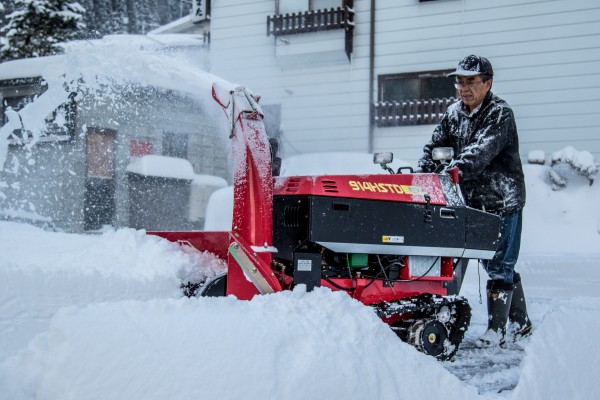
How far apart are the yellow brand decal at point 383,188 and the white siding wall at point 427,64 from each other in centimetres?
898

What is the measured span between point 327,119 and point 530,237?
5.62m

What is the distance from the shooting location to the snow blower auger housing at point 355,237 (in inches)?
163

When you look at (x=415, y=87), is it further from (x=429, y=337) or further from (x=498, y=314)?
(x=429, y=337)

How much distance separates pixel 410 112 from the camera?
13555mm

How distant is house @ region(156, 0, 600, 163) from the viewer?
1247 cm

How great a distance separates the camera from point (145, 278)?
183 inches

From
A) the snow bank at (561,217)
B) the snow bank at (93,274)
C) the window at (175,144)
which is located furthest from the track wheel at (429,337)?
the window at (175,144)

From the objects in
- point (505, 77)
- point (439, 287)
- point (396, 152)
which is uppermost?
point (505, 77)

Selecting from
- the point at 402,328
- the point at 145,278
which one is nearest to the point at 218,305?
the point at 145,278

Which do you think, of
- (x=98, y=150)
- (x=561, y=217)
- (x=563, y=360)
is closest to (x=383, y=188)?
(x=563, y=360)

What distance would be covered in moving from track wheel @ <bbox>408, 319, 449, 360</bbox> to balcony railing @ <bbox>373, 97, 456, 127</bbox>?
9.02 metres

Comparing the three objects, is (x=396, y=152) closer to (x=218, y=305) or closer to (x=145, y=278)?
(x=145, y=278)

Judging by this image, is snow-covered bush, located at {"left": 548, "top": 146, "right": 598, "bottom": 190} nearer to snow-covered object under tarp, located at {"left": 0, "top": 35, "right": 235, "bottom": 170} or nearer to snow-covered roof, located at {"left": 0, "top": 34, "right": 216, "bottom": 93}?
snow-covered roof, located at {"left": 0, "top": 34, "right": 216, "bottom": 93}

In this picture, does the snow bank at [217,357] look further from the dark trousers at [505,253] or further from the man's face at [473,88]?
the man's face at [473,88]
